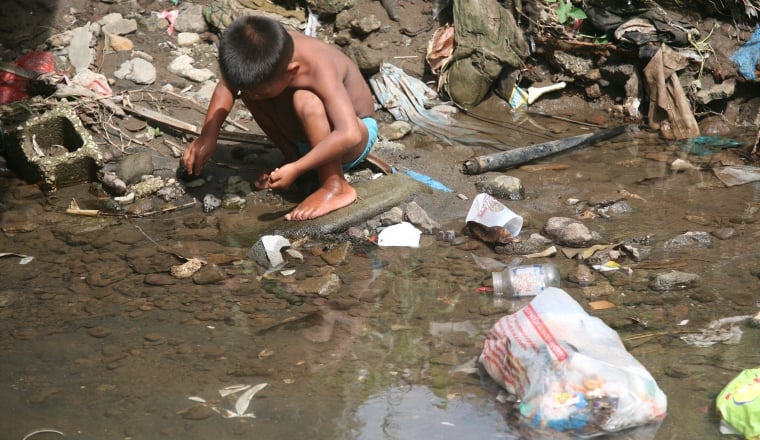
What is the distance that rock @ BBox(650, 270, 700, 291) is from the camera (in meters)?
3.46

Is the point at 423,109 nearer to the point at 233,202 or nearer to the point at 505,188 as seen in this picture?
the point at 505,188

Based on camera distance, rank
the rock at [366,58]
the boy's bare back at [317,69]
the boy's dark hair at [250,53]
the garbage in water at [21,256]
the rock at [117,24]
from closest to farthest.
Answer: the boy's dark hair at [250,53], the garbage in water at [21,256], the boy's bare back at [317,69], the rock at [366,58], the rock at [117,24]

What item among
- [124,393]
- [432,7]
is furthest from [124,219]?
[432,7]

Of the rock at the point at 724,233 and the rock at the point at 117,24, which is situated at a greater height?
the rock at the point at 724,233

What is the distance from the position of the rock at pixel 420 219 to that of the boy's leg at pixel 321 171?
322mm

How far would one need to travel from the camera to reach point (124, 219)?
14.2 feet

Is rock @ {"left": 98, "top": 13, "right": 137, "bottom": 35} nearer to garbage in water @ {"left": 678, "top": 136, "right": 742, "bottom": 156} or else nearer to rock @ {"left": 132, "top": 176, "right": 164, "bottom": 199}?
rock @ {"left": 132, "top": 176, "right": 164, "bottom": 199}

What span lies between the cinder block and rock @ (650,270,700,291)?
3.18m

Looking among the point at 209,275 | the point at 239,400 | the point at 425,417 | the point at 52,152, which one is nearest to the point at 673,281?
the point at 425,417

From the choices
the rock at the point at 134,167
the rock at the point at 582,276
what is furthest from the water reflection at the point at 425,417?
the rock at the point at 134,167

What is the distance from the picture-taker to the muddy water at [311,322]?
265 cm

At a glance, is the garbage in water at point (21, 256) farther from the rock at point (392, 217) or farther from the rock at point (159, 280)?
the rock at point (392, 217)

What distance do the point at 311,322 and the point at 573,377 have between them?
124 centimetres

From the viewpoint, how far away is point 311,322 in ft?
10.8
